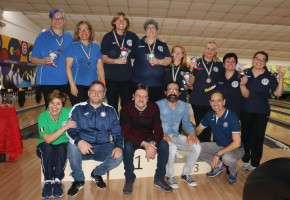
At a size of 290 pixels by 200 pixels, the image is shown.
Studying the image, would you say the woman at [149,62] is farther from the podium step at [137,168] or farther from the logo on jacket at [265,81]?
the logo on jacket at [265,81]

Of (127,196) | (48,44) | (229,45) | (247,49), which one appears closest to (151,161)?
(127,196)

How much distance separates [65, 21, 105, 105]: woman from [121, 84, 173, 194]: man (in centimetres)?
60

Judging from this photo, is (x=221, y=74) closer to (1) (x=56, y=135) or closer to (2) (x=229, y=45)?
(1) (x=56, y=135)

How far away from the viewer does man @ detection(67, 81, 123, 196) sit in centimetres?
232

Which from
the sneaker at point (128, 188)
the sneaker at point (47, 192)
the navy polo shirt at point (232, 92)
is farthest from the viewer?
the navy polo shirt at point (232, 92)

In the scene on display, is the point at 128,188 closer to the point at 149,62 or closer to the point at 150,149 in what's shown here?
the point at 150,149

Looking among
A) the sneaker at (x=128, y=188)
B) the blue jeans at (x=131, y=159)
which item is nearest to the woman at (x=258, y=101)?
the blue jeans at (x=131, y=159)

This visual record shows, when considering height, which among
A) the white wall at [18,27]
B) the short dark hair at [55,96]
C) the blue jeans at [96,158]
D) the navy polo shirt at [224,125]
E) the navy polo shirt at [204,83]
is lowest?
the blue jeans at [96,158]

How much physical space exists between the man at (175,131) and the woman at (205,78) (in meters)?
0.27

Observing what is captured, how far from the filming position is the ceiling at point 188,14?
6.92 metres

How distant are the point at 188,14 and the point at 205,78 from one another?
5603 mm

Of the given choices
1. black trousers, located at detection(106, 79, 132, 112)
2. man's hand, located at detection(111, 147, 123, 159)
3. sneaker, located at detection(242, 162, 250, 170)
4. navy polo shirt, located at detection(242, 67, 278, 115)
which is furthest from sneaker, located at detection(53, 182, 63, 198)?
navy polo shirt, located at detection(242, 67, 278, 115)

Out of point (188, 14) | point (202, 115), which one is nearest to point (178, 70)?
point (202, 115)

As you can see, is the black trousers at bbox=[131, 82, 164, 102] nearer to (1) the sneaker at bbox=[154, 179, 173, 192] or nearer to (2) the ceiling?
(1) the sneaker at bbox=[154, 179, 173, 192]
